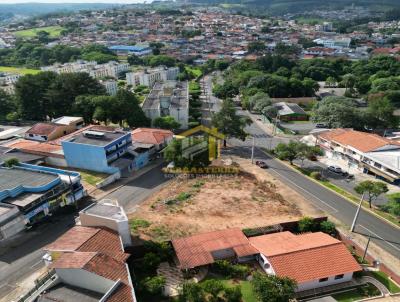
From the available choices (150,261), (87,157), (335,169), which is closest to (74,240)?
(150,261)

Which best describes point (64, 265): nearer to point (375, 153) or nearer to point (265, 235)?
point (265, 235)

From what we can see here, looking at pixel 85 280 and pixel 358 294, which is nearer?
pixel 85 280

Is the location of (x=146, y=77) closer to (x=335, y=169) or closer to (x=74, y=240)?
(x=335, y=169)

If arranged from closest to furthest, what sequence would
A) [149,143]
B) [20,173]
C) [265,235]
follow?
[265,235], [20,173], [149,143]

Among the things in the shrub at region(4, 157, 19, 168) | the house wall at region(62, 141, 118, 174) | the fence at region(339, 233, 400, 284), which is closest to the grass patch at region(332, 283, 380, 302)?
the fence at region(339, 233, 400, 284)

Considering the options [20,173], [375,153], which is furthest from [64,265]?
[375,153]

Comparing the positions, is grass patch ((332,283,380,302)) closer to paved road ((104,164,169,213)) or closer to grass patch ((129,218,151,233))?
grass patch ((129,218,151,233))

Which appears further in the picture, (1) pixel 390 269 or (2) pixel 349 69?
(2) pixel 349 69
